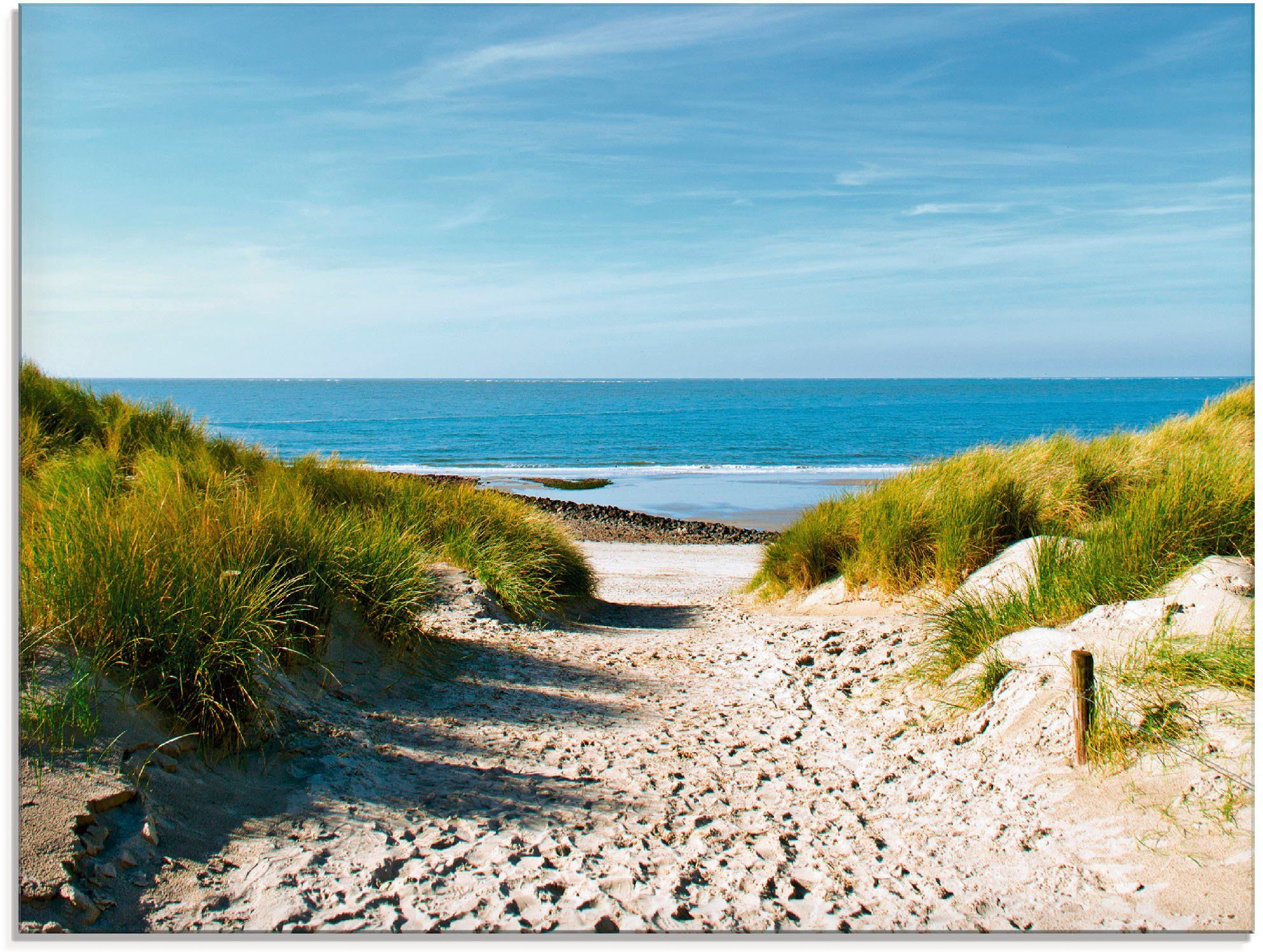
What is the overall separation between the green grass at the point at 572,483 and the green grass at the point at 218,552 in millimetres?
19608

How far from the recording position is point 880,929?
9.65 feet

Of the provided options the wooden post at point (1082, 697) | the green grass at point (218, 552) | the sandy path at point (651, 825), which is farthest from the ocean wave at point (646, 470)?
the wooden post at point (1082, 697)

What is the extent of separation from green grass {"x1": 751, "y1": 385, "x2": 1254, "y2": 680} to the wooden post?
1.43 metres

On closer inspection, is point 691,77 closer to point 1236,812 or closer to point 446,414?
point 1236,812

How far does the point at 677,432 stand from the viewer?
58.4 m

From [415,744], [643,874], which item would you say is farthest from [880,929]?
[415,744]

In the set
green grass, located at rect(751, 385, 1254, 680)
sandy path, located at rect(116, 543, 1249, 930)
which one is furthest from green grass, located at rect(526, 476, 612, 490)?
sandy path, located at rect(116, 543, 1249, 930)

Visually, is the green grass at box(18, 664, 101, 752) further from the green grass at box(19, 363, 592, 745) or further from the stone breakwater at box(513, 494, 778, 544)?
the stone breakwater at box(513, 494, 778, 544)

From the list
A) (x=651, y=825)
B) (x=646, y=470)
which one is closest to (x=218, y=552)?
(x=651, y=825)

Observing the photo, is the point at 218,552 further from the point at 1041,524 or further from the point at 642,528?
the point at 642,528

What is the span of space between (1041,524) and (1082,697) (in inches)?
203

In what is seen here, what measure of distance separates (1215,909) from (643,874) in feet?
6.44

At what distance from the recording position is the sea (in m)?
29.1

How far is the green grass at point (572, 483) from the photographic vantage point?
30.6m
